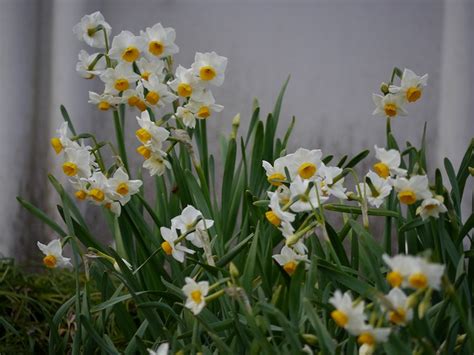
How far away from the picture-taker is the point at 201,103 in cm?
117

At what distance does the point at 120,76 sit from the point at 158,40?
0.27 ft

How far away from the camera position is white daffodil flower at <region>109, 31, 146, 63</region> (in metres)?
1.16

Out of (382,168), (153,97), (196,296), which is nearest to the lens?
(196,296)

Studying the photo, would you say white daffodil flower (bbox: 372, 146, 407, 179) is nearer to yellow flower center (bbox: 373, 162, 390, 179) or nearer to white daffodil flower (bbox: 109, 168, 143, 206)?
yellow flower center (bbox: 373, 162, 390, 179)

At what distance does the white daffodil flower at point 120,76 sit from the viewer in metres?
1.17

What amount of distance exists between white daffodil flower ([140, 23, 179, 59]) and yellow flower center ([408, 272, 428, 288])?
0.63 m

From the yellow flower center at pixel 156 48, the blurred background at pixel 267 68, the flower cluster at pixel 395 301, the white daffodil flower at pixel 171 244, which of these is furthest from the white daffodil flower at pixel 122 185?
the blurred background at pixel 267 68

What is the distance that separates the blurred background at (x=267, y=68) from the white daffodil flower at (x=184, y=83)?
5.01 ft

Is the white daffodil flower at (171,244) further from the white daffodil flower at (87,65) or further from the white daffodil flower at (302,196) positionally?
the white daffodil flower at (87,65)

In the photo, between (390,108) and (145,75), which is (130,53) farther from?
(390,108)

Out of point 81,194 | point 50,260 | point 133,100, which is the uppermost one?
point 133,100

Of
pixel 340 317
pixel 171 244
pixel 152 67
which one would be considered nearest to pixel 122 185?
pixel 171 244

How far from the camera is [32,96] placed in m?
2.75

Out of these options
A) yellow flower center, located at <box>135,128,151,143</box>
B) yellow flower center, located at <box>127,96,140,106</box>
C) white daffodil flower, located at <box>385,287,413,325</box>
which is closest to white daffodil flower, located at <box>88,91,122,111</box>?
yellow flower center, located at <box>127,96,140,106</box>
